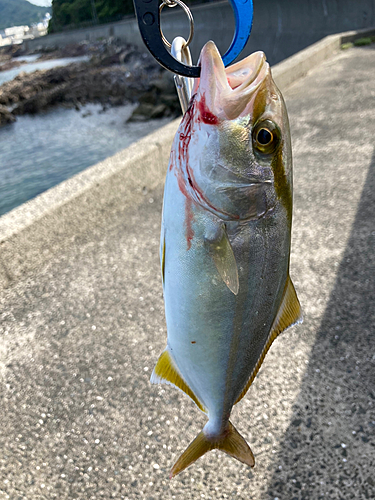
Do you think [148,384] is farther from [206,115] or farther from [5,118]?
[5,118]

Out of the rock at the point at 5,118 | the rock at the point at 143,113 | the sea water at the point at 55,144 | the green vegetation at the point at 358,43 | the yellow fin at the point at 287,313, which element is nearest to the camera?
the yellow fin at the point at 287,313

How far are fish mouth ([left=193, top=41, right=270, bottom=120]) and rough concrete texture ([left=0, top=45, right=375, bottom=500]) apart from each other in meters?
A: 2.06

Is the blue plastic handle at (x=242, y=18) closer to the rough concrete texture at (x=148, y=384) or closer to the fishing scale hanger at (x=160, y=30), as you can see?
the fishing scale hanger at (x=160, y=30)

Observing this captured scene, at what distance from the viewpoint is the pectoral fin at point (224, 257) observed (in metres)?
1.20

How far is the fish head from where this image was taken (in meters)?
1.10

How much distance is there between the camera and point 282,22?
22078mm

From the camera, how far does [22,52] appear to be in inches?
2876

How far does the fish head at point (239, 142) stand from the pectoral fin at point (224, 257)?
7 cm

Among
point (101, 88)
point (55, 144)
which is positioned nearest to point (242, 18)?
point (55, 144)

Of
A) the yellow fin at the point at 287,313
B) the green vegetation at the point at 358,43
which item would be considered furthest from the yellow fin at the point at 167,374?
the green vegetation at the point at 358,43

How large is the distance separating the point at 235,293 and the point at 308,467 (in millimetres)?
1659

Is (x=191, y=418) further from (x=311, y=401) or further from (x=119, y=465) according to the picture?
(x=311, y=401)

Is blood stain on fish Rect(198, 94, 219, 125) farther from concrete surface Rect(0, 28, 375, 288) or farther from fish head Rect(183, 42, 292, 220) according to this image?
concrete surface Rect(0, 28, 375, 288)

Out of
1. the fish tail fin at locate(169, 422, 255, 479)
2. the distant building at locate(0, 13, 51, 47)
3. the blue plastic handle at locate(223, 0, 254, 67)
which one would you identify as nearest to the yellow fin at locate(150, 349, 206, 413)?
the fish tail fin at locate(169, 422, 255, 479)
